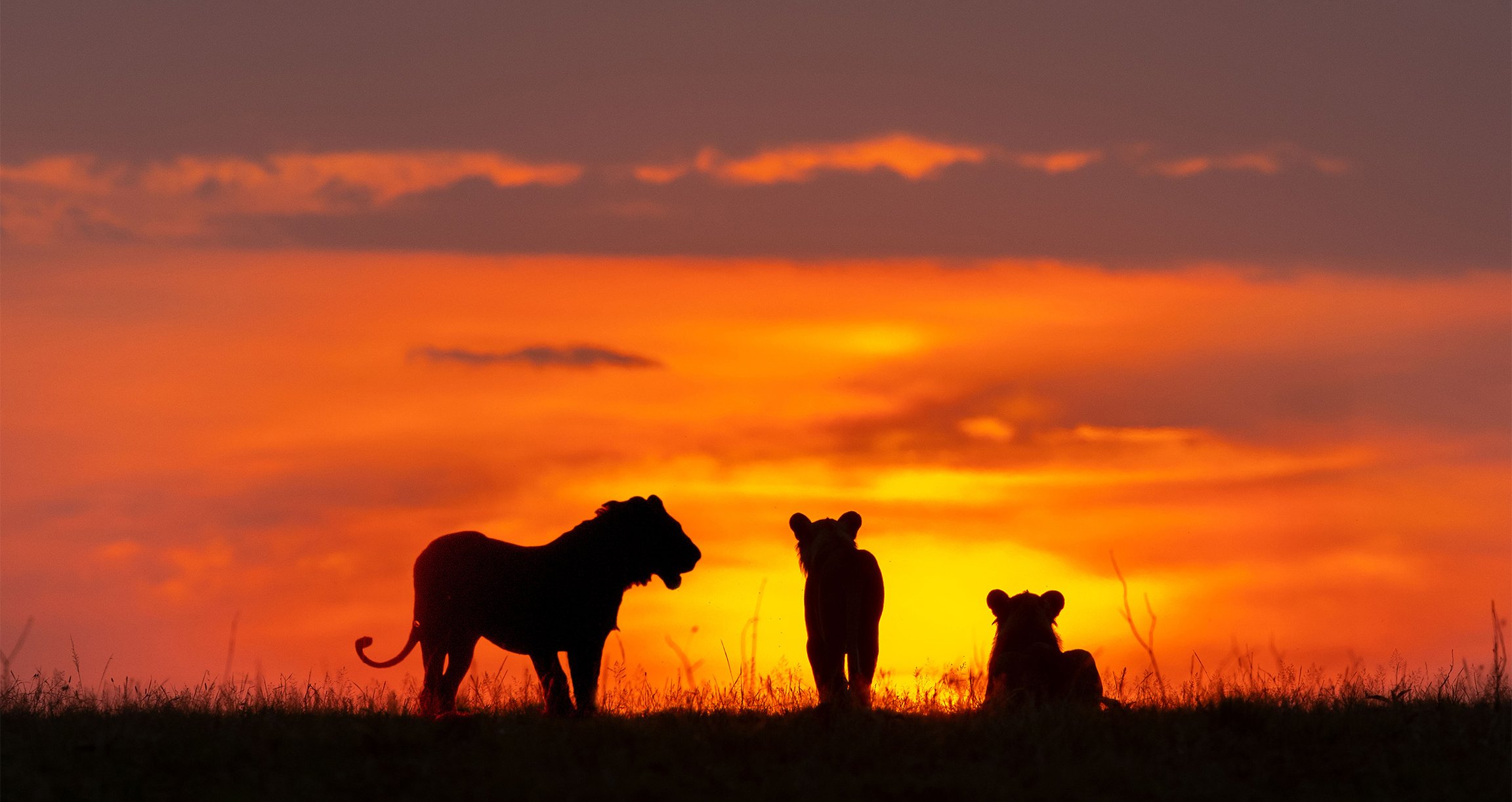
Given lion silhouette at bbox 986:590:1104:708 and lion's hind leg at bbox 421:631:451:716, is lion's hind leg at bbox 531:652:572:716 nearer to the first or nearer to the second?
lion's hind leg at bbox 421:631:451:716

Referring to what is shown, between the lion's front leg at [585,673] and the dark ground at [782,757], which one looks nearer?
the dark ground at [782,757]

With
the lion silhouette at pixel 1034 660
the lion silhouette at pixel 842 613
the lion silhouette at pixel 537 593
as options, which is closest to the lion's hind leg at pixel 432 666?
the lion silhouette at pixel 537 593

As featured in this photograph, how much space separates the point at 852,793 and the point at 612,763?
1.50 metres

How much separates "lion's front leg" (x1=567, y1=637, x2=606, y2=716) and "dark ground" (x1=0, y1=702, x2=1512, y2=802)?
1248 millimetres

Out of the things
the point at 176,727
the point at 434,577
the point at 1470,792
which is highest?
the point at 434,577

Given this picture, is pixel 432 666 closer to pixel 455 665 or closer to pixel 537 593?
pixel 455 665

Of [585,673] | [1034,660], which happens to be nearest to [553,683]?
[585,673]

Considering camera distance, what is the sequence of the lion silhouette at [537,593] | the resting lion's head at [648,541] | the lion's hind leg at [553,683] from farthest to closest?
1. the resting lion's head at [648,541]
2. the lion silhouette at [537,593]
3. the lion's hind leg at [553,683]

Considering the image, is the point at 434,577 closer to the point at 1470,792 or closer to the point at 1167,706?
the point at 1167,706

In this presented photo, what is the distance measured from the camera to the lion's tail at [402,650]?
12.6 m

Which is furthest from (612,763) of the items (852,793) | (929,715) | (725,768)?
(929,715)

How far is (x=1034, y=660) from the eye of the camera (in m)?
12.1

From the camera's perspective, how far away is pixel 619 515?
500 inches

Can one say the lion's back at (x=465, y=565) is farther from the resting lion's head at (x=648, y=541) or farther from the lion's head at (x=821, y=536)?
the lion's head at (x=821, y=536)
